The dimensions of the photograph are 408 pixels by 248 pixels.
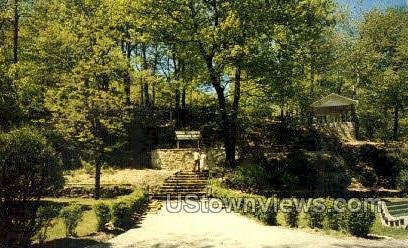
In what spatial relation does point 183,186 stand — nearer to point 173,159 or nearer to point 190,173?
point 190,173

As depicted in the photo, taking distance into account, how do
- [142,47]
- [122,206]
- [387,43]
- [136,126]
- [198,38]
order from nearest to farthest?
[122,206] < [198,38] < [136,126] < [142,47] < [387,43]

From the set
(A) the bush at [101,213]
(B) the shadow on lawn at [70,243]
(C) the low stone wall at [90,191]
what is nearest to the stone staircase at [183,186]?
(C) the low stone wall at [90,191]

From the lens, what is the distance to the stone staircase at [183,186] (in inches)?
1203

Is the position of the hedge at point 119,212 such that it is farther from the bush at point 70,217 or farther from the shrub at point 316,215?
the shrub at point 316,215

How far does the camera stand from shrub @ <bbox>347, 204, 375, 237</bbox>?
18188 millimetres

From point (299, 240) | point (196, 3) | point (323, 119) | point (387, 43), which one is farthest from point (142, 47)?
point (299, 240)

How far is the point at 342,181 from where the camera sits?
35156 mm

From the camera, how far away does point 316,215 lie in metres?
19.9

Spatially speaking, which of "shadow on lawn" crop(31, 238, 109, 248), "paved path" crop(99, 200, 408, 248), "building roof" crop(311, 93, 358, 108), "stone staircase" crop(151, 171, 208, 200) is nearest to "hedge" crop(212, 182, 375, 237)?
"paved path" crop(99, 200, 408, 248)

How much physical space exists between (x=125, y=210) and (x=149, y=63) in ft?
100

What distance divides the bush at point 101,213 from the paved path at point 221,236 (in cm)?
114

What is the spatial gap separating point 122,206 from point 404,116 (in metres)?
46.7

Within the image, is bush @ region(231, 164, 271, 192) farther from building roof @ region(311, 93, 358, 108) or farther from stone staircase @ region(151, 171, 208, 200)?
building roof @ region(311, 93, 358, 108)

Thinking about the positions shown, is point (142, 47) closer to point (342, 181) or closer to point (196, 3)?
point (196, 3)
